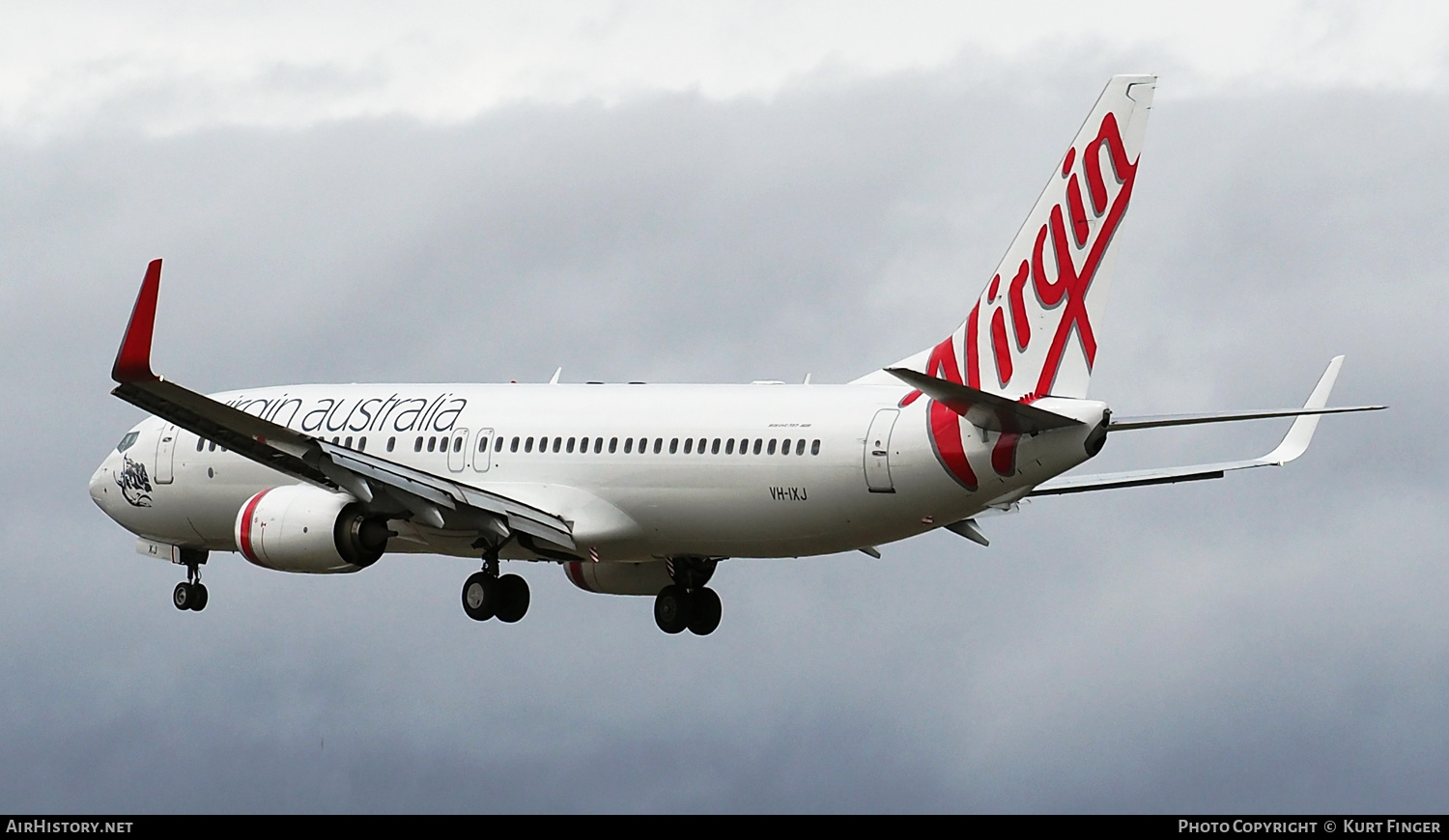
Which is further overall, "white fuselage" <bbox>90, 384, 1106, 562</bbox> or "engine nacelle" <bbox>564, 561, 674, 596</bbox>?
"engine nacelle" <bbox>564, 561, 674, 596</bbox>

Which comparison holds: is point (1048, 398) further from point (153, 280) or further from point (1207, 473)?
point (153, 280)

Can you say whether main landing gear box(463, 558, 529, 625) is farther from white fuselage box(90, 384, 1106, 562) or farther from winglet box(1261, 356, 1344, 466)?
winglet box(1261, 356, 1344, 466)

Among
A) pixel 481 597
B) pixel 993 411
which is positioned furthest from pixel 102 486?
pixel 993 411

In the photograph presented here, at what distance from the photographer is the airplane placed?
114ft

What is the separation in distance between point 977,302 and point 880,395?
8.17 ft

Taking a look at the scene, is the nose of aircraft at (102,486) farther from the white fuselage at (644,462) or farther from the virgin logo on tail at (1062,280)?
the virgin logo on tail at (1062,280)

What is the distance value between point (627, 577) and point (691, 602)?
1.55 metres

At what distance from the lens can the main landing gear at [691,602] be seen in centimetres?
4325

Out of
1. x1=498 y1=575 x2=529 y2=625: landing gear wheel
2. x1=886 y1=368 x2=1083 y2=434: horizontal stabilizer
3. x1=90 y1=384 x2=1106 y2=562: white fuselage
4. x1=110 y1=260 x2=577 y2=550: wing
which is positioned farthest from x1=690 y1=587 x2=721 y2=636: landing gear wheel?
x1=886 y1=368 x2=1083 y2=434: horizontal stabilizer

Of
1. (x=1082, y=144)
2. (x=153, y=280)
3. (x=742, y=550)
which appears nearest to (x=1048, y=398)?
(x=1082, y=144)

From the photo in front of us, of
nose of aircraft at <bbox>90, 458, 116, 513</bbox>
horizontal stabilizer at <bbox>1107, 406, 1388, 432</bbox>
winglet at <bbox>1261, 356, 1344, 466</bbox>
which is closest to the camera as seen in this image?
horizontal stabilizer at <bbox>1107, 406, 1388, 432</bbox>

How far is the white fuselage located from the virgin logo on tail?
55cm

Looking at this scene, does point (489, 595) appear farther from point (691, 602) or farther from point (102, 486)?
point (102, 486)

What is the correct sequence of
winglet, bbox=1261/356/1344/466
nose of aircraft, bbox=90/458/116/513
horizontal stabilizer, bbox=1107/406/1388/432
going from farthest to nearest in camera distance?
nose of aircraft, bbox=90/458/116/513
winglet, bbox=1261/356/1344/466
horizontal stabilizer, bbox=1107/406/1388/432
